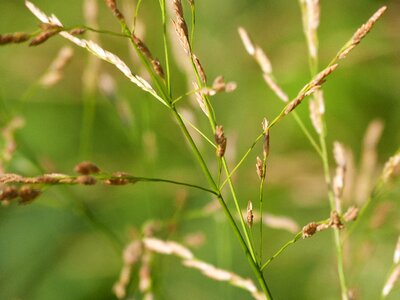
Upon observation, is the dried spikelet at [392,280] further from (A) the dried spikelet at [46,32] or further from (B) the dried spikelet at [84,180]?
(A) the dried spikelet at [46,32]

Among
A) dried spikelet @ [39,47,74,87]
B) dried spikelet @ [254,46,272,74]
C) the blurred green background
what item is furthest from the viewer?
the blurred green background

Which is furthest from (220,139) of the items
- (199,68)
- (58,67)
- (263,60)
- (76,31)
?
(58,67)

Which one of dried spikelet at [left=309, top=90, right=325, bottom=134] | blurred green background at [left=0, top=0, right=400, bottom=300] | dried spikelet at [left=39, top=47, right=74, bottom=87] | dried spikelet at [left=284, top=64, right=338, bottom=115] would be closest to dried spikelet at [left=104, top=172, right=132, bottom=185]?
dried spikelet at [left=284, top=64, right=338, bottom=115]

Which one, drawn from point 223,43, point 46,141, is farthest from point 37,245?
point 223,43

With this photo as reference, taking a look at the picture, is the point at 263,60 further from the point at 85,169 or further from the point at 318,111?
the point at 85,169

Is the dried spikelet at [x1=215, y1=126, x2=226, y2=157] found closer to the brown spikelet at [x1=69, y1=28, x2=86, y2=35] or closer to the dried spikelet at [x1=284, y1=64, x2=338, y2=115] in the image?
the dried spikelet at [x1=284, y1=64, x2=338, y2=115]
